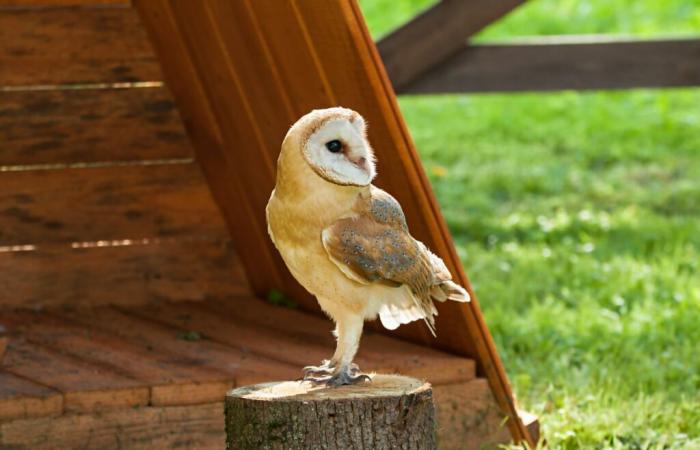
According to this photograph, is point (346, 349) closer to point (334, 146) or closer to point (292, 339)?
point (334, 146)

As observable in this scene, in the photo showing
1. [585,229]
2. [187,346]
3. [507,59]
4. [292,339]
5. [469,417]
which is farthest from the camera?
[585,229]

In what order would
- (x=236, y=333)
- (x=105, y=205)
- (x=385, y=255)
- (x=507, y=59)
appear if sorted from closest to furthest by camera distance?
(x=385, y=255)
(x=236, y=333)
(x=105, y=205)
(x=507, y=59)

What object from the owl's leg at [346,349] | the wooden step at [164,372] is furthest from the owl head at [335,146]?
the wooden step at [164,372]

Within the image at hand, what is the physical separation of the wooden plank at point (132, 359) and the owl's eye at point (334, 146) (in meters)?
1.19

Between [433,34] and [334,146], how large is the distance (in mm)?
3298

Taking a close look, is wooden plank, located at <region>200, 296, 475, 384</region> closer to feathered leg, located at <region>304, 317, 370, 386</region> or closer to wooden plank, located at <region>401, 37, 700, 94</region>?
feathered leg, located at <region>304, 317, 370, 386</region>

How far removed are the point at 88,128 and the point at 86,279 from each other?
0.60m

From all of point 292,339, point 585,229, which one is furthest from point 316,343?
point 585,229

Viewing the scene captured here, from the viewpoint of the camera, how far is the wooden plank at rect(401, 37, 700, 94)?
21.0ft

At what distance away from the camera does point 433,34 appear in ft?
19.6

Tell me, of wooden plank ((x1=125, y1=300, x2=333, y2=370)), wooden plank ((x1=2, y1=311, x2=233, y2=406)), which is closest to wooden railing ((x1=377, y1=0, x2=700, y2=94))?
wooden plank ((x1=125, y1=300, x2=333, y2=370))

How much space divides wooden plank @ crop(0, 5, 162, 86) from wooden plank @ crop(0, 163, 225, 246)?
369 millimetres

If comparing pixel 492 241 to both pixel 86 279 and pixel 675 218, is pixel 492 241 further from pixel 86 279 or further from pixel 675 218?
pixel 86 279

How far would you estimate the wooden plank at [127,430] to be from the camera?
140 inches
